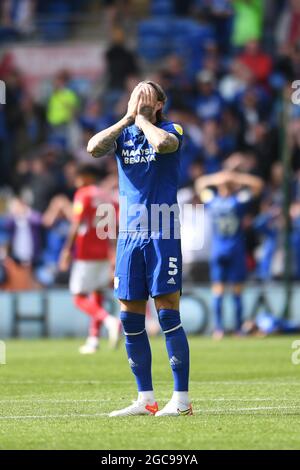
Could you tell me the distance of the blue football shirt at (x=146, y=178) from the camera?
29.1 feet

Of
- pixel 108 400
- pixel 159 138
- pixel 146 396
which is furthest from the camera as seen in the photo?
pixel 108 400

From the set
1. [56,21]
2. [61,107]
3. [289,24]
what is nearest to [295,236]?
[289,24]

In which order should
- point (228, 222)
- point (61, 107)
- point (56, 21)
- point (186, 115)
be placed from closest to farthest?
point (228, 222) < point (186, 115) < point (61, 107) < point (56, 21)

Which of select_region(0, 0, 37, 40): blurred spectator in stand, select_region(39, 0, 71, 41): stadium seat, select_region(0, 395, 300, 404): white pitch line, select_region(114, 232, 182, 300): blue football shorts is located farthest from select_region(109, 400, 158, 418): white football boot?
select_region(0, 0, 37, 40): blurred spectator in stand

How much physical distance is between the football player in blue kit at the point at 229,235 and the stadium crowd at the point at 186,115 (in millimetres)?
662

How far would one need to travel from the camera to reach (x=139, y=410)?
8.84 metres

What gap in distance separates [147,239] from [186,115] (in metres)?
13.6

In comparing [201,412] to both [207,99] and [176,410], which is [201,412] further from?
[207,99]

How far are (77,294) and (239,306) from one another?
10.1ft

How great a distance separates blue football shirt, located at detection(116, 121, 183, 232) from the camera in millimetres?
8875

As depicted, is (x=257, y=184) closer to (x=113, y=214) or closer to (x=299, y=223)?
(x=299, y=223)

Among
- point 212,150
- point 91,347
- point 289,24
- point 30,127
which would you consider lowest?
point 91,347

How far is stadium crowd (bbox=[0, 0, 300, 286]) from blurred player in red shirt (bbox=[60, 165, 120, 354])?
2436mm

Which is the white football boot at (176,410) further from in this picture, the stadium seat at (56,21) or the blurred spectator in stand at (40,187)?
the stadium seat at (56,21)
